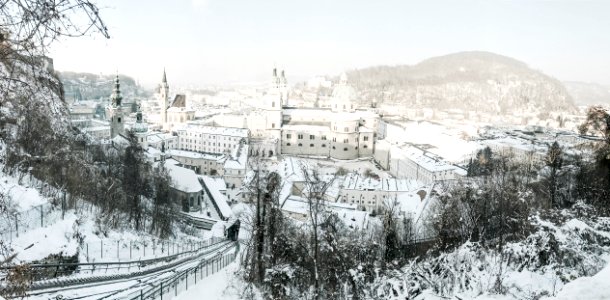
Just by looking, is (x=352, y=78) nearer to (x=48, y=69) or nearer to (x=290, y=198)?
(x=290, y=198)

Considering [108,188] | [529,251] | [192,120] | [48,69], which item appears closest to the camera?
[48,69]

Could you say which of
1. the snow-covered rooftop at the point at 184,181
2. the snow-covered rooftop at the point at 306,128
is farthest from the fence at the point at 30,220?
the snow-covered rooftop at the point at 306,128

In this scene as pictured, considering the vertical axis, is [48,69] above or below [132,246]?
above

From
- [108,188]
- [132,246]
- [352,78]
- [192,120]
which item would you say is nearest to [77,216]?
[132,246]

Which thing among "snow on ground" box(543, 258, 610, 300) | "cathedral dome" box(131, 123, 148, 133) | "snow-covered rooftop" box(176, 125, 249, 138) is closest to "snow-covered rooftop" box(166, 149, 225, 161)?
"cathedral dome" box(131, 123, 148, 133)

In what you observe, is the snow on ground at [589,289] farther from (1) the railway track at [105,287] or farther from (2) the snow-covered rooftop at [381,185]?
(2) the snow-covered rooftop at [381,185]

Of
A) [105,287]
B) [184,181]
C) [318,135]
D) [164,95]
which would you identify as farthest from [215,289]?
[164,95]

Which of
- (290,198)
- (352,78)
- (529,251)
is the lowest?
(290,198)

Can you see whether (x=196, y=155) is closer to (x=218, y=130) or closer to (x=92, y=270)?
(x=218, y=130)
